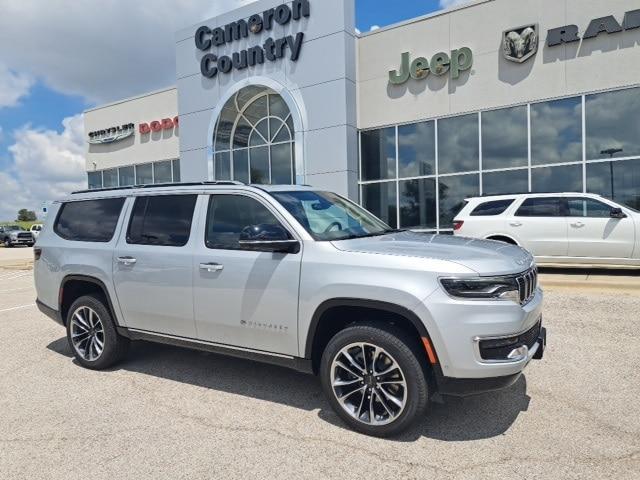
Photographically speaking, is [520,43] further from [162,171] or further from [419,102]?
[162,171]

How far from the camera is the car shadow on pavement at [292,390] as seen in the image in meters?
3.62

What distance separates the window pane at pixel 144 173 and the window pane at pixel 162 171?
0.99ft

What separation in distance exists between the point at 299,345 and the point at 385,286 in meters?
0.90

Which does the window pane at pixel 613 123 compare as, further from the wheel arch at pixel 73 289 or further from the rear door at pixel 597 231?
the wheel arch at pixel 73 289

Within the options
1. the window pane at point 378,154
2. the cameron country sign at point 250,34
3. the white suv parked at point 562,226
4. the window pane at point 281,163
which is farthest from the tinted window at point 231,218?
the cameron country sign at point 250,34

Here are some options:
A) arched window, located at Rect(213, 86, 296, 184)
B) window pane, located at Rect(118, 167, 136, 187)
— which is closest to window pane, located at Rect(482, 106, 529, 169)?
arched window, located at Rect(213, 86, 296, 184)

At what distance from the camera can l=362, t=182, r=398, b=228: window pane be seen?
16.5 metres

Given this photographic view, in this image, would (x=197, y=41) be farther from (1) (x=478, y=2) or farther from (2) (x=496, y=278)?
(2) (x=496, y=278)

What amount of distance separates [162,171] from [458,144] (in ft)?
45.7

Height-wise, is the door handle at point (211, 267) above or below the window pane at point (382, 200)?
below

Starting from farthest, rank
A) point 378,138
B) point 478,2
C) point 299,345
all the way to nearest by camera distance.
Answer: point 378,138 → point 478,2 → point 299,345

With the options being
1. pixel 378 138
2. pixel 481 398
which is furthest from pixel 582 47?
pixel 481 398

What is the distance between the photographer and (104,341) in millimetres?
5156

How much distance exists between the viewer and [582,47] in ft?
43.5
